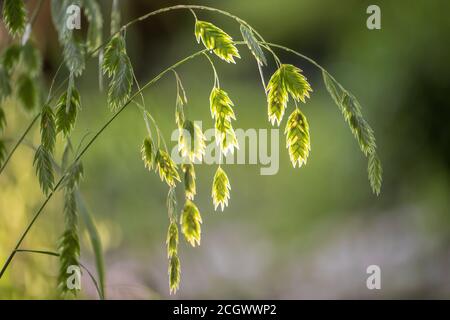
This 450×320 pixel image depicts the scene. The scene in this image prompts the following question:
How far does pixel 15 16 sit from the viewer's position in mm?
958

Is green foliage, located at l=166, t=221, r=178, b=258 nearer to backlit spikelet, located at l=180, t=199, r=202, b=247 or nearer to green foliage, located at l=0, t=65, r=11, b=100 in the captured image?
backlit spikelet, located at l=180, t=199, r=202, b=247

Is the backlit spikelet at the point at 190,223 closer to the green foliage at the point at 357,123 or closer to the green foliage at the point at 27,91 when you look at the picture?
the green foliage at the point at 357,123

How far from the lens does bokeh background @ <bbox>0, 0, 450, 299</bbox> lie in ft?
8.21

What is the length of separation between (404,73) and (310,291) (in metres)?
0.95

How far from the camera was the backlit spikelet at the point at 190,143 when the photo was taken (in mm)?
910

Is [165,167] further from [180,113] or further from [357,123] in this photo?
[357,123]

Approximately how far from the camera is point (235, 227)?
3.15 meters

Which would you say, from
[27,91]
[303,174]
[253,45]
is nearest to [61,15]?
[27,91]

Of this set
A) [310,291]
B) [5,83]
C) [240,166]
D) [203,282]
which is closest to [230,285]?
[203,282]

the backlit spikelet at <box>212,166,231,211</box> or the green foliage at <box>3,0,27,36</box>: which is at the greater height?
the green foliage at <box>3,0,27,36</box>

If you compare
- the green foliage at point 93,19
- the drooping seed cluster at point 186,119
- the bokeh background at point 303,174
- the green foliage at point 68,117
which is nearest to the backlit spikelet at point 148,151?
the drooping seed cluster at point 186,119

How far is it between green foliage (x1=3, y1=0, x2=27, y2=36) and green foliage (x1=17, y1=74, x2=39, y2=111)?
0.14 metres

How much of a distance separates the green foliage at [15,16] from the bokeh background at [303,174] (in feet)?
3.31

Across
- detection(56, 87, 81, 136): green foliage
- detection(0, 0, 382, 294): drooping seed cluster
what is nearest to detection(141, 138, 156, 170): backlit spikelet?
detection(0, 0, 382, 294): drooping seed cluster
